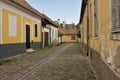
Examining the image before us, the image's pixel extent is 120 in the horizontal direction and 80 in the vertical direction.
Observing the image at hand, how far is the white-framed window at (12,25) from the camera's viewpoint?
653 inches

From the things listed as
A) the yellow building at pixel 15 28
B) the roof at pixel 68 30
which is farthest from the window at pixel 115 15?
the roof at pixel 68 30

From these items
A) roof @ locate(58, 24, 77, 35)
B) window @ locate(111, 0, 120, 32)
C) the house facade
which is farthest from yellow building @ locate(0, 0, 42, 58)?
roof @ locate(58, 24, 77, 35)

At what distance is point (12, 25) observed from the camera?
Answer: 17.2 meters

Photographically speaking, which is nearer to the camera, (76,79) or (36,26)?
(76,79)

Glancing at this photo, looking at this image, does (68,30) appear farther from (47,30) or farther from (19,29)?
(19,29)

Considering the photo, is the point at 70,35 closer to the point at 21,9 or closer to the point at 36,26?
the point at 36,26

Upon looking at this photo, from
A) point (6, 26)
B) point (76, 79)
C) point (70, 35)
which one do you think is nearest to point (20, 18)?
point (6, 26)

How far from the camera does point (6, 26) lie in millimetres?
15914

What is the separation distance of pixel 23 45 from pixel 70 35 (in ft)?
183

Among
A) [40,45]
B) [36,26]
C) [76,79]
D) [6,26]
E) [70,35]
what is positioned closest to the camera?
[76,79]

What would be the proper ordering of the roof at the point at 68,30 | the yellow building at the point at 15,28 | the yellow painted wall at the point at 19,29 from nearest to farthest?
Result: the yellow building at the point at 15,28 → the yellow painted wall at the point at 19,29 → the roof at the point at 68,30

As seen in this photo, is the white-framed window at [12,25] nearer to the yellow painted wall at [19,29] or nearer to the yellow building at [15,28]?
the yellow building at [15,28]

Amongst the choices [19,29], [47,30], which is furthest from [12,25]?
[47,30]

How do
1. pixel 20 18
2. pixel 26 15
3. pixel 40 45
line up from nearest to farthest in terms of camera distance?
pixel 20 18
pixel 26 15
pixel 40 45
